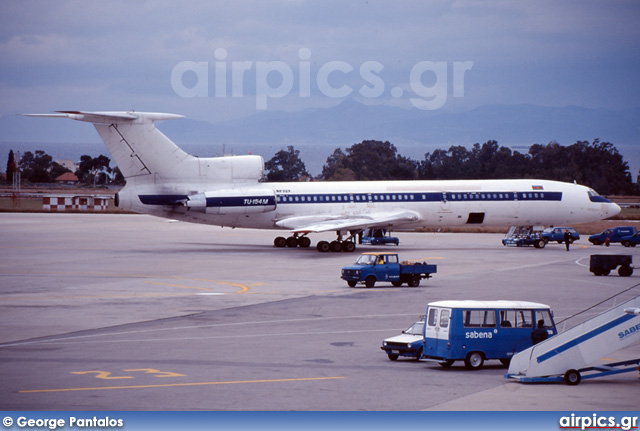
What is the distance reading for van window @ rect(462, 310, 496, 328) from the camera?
2138cm

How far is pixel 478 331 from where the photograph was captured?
21438mm

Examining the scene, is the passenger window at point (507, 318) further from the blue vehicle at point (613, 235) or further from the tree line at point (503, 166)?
the tree line at point (503, 166)

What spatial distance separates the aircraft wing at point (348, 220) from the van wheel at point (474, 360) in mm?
33874

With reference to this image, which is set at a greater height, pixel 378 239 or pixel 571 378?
pixel 378 239

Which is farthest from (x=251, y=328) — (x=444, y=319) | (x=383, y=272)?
(x=383, y=272)

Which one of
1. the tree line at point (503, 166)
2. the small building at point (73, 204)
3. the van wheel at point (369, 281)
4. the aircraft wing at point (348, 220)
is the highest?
the tree line at point (503, 166)

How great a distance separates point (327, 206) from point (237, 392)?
41399 millimetres

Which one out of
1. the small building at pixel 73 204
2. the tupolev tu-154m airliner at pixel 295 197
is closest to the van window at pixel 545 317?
the tupolev tu-154m airliner at pixel 295 197

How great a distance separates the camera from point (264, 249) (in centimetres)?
6006

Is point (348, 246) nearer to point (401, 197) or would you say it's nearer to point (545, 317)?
point (401, 197)

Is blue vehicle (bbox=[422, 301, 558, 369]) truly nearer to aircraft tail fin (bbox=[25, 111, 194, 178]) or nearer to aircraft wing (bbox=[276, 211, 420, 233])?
aircraft wing (bbox=[276, 211, 420, 233])

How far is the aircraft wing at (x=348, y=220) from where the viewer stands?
56.5 m

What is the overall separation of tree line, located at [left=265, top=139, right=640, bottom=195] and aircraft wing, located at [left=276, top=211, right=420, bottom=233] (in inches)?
3585

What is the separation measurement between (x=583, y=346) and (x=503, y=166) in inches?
6290
